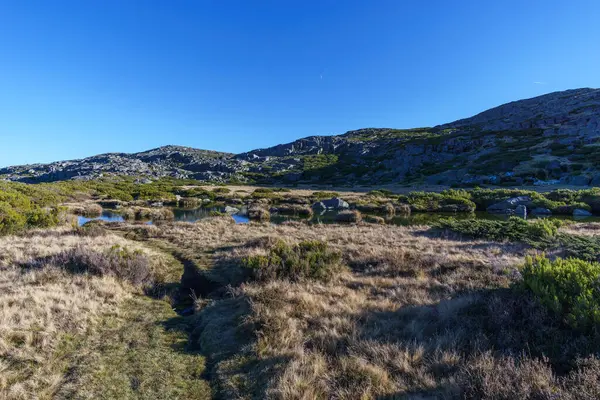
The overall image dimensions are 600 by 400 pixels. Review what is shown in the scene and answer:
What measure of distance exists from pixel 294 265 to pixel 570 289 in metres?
6.79

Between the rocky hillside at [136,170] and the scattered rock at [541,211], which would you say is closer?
the scattered rock at [541,211]

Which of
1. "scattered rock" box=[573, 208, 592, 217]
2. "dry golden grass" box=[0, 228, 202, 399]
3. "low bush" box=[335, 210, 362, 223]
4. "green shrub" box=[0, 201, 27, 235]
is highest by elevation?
"green shrub" box=[0, 201, 27, 235]

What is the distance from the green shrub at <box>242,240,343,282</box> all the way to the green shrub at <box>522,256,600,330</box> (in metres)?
5.37

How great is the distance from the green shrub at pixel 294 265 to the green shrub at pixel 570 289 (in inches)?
212

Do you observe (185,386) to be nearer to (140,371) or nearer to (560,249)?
(140,371)

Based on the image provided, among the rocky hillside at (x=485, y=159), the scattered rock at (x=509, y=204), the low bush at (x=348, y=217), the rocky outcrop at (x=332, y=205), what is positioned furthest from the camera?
the rocky hillside at (x=485, y=159)

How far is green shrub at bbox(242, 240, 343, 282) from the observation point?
31.2 ft

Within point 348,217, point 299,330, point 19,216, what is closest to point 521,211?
point 348,217

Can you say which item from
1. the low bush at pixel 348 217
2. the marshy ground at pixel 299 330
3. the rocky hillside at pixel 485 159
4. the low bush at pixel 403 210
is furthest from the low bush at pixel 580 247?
the rocky hillside at pixel 485 159

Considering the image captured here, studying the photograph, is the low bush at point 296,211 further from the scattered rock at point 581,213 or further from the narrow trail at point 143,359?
the narrow trail at point 143,359

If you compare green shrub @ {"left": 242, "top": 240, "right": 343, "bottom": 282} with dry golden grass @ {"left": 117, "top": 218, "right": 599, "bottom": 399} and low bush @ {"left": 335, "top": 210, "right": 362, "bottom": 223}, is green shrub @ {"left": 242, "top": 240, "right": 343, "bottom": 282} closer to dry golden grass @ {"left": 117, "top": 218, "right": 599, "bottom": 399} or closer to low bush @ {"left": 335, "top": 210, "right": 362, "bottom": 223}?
dry golden grass @ {"left": 117, "top": 218, "right": 599, "bottom": 399}

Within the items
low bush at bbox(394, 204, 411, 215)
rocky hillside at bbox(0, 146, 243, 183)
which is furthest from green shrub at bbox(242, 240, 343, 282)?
rocky hillside at bbox(0, 146, 243, 183)

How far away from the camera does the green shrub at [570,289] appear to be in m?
4.72

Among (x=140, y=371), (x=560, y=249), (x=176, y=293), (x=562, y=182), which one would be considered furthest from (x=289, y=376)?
(x=562, y=182)
